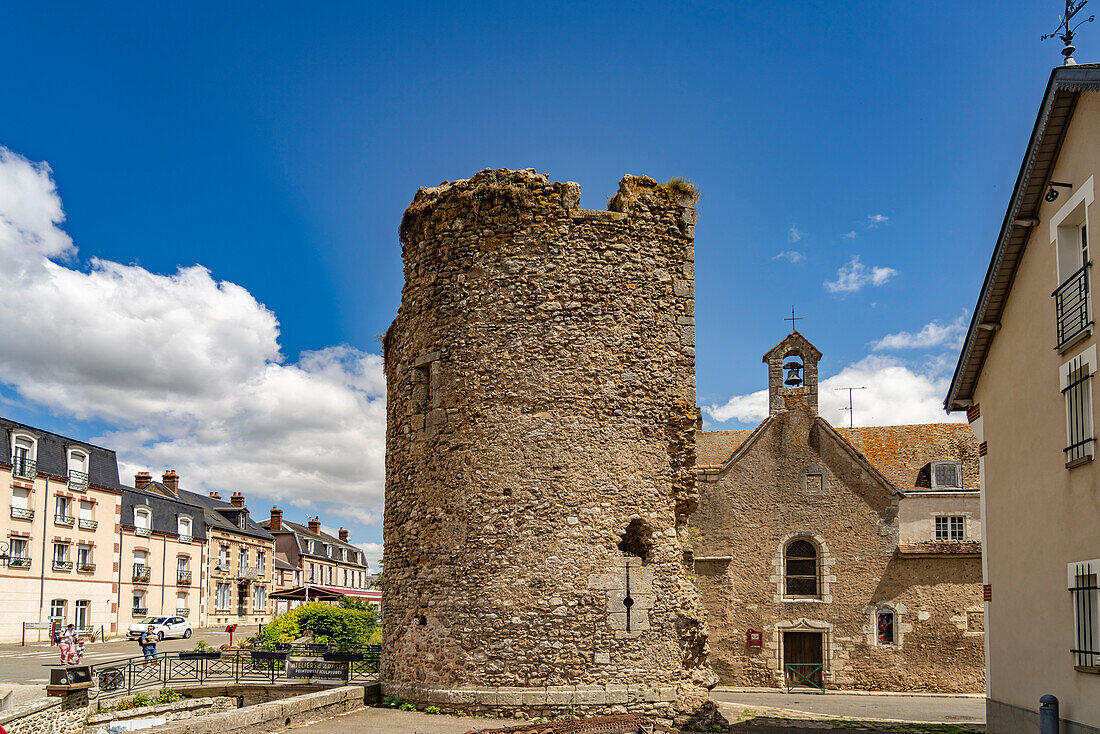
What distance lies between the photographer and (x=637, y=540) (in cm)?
1130

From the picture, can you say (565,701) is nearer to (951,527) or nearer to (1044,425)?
(1044,425)

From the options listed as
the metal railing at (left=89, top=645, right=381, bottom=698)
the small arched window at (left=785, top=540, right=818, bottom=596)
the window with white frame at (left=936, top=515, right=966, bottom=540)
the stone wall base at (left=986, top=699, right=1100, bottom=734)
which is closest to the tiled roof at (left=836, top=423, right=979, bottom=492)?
the window with white frame at (left=936, top=515, right=966, bottom=540)

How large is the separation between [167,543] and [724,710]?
101ft

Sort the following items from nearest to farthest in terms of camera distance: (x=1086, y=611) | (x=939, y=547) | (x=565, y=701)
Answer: (x=1086, y=611) < (x=565, y=701) < (x=939, y=547)

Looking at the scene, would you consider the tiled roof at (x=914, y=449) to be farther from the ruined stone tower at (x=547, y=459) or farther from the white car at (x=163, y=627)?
the white car at (x=163, y=627)

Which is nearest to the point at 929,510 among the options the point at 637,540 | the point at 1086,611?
the point at 637,540

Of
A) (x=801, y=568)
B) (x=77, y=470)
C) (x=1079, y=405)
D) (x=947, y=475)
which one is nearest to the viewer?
(x=1079, y=405)

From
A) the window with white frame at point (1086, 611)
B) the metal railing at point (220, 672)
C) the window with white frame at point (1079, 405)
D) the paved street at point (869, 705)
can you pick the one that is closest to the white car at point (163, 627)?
the metal railing at point (220, 672)

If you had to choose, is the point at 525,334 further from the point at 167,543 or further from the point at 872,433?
Answer: the point at 167,543

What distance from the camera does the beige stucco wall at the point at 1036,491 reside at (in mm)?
8656

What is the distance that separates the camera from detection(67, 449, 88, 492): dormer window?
105 ft

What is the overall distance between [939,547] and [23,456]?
2861 cm

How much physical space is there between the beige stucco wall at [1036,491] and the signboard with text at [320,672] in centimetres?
925

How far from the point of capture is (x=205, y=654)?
51.1ft
